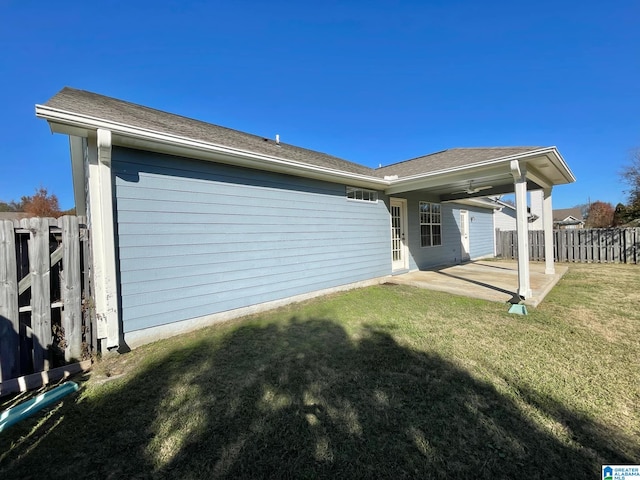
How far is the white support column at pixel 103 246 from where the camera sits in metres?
3.49

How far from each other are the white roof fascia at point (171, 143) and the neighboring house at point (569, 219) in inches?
1615

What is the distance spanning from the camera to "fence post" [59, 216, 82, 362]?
3211 mm

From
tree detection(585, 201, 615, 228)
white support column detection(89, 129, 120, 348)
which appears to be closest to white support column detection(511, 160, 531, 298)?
white support column detection(89, 129, 120, 348)

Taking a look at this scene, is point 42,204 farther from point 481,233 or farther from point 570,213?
point 570,213

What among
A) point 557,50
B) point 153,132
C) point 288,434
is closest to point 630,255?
point 557,50

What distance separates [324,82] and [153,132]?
9030mm

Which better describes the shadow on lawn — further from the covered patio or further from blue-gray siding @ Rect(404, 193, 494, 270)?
blue-gray siding @ Rect(404, 193, 494, 270)

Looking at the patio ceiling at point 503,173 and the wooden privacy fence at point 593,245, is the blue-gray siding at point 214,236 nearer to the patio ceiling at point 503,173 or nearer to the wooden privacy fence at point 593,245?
the patio ceiling at point 503,173

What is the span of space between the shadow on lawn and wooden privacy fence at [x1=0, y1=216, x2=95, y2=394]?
100 centimetres

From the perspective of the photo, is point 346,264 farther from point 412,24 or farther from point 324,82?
point 324,82

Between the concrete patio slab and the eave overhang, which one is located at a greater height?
the eave overhang

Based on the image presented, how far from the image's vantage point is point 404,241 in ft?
29.9

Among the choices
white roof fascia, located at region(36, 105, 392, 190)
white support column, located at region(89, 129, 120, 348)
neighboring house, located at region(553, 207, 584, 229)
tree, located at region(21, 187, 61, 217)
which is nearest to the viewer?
white roof fascia, located at region(36, 105, 392, 190)

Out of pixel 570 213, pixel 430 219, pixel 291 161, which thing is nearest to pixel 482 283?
pixel 430 219
